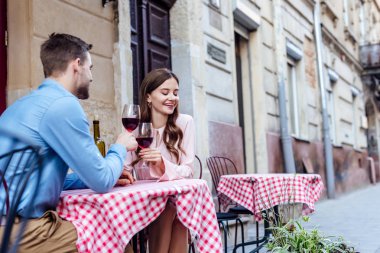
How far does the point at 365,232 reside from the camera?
6.74 m

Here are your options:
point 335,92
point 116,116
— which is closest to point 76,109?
point 116,116

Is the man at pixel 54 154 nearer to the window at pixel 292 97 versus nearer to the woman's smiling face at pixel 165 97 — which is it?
the woman's smiling face at pixel 165 97

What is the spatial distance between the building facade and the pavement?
1.04 m

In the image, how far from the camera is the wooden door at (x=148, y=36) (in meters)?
6.27

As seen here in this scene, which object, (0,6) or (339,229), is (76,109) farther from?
(339,229)

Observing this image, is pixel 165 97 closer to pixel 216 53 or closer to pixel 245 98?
pixel 216 53

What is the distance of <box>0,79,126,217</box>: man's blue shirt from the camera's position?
90.2 inches

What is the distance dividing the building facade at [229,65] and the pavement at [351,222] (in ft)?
3.41

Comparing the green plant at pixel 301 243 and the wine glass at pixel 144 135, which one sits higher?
the wine glass at pixel 144 135

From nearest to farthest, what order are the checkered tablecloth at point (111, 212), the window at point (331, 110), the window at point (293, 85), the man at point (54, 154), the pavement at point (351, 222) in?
the man at point (54, 154)
the checkered tablecloth at point (111, 212)
the pavement at point (351, 222)
the window at point (293, 85)
the window at point (331, 110)

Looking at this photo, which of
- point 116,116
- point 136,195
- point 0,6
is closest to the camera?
point 136,195

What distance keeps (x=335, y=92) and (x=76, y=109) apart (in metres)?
13.9

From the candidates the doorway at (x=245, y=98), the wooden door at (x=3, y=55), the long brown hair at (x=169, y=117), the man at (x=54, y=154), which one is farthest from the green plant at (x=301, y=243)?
the doorway at (x=245, y=98)

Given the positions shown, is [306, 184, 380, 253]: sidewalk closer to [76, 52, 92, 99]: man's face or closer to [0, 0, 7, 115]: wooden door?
[76, 52, 92, 99]: man's face
